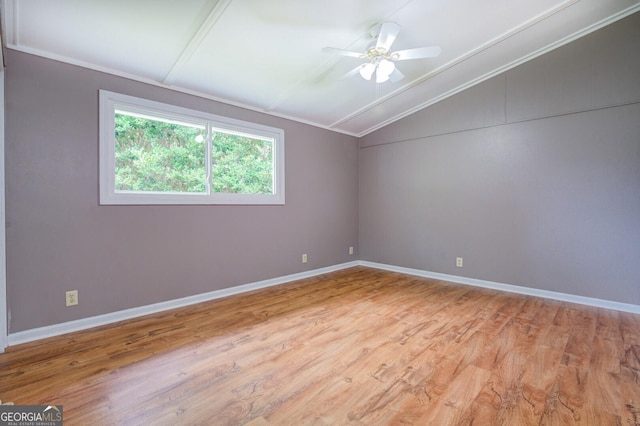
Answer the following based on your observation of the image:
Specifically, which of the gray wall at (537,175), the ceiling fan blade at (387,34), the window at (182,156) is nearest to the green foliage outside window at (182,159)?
the window at (182,156)

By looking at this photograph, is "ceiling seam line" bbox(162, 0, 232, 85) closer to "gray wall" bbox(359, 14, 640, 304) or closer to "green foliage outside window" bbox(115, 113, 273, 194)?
"green foliage outside window" bbox(115, 113, 273, 194)

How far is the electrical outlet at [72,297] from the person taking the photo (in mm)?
2523

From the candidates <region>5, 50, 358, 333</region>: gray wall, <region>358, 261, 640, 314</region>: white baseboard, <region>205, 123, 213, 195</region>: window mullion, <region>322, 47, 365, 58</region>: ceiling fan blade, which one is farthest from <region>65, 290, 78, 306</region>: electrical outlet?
<region>358, 261, 640, 314</region>: white baseboard

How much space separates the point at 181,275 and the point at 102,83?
205 cm

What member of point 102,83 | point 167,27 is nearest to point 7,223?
point 102,83

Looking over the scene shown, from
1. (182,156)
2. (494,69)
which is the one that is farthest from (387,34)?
(182,156)

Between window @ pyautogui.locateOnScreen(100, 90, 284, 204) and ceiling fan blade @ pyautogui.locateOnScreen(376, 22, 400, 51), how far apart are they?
6.59 feet

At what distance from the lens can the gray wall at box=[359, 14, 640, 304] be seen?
10.0ft

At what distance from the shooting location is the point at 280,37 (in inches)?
101

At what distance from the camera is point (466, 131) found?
410 centimetres

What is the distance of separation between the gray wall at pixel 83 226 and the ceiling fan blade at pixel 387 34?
2.00 meters

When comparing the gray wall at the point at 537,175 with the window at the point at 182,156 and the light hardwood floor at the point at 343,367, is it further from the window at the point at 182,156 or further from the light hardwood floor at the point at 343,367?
the window at the point at 182,156

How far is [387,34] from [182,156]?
2.45 metres

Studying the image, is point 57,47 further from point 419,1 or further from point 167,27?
point 419,1
